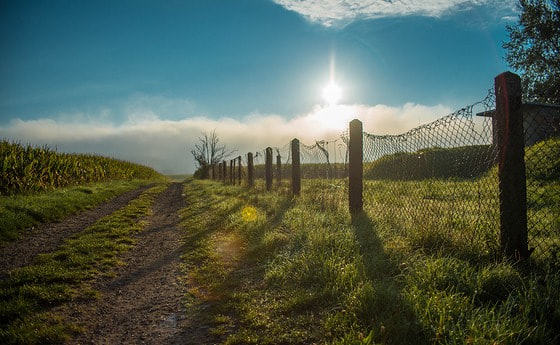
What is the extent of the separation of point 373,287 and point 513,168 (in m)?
1.97

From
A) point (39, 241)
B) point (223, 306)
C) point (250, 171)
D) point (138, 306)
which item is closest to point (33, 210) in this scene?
point (39, 241)

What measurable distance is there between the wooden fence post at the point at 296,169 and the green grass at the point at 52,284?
15.8ft

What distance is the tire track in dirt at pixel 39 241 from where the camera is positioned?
17.3ft

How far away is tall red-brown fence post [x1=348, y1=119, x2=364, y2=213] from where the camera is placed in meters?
Result: 6.79

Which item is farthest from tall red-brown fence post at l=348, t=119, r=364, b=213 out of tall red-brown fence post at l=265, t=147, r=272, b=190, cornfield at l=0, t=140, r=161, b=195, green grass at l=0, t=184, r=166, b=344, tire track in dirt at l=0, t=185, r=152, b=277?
cornfield at l=0, t=140, r=161, b=195

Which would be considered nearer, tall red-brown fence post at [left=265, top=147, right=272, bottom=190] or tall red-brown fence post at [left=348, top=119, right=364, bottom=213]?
tall red-brown fence post at [left=348, top=119, right=364, bottom=213]

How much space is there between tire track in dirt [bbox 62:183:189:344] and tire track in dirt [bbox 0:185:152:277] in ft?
5.16

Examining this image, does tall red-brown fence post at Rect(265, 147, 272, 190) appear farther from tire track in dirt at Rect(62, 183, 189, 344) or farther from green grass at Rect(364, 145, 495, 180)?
tire track in dirt at Rect(62, 183, 189, 344)

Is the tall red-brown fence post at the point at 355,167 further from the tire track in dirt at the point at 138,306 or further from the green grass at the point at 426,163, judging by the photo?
the tire track in dirt at the point at 138,306

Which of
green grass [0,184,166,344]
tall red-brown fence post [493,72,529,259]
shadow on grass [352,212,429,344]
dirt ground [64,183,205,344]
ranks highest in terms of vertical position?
tall red-brown fence post [493,72,529,259]

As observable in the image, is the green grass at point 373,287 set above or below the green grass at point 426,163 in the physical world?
below

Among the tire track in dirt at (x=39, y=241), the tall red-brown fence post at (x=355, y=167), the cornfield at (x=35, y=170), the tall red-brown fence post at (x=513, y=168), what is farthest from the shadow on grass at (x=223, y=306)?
the cornfield at (x=35, y=170)

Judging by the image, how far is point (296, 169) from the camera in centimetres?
1019

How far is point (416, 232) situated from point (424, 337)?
2311 millimetres
